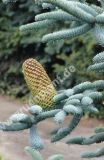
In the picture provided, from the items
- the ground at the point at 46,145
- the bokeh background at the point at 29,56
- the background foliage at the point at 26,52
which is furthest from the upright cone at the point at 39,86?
the background foliage at the point at 26,52

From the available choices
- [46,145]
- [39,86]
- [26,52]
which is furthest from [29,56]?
[39,86]

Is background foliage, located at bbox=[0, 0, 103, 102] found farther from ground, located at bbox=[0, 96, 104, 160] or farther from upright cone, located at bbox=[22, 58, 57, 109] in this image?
upright cone, located at bbox=[22, 58, 57, 109]

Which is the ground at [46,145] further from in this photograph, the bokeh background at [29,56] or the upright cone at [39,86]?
the upright cone at [39,86]

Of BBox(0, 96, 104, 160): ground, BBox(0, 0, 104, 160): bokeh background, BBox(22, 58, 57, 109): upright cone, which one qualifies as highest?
BBox(0, 0, 104, 160): bokeh background

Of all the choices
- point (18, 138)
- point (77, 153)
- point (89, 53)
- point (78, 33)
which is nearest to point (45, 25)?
point (78, 33)

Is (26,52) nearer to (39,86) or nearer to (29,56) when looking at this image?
(29,56)

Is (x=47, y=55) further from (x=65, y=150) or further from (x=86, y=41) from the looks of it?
(x=65, y=150)

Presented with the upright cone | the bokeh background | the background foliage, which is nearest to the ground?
the bokeh background

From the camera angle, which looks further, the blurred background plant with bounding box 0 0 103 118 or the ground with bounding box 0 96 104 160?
the blurred background plant with bounding box 0 0 103 118

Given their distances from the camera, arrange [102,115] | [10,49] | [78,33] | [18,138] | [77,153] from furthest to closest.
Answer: [10,49], [102,115], [18,138], [77,153], [78,33]
